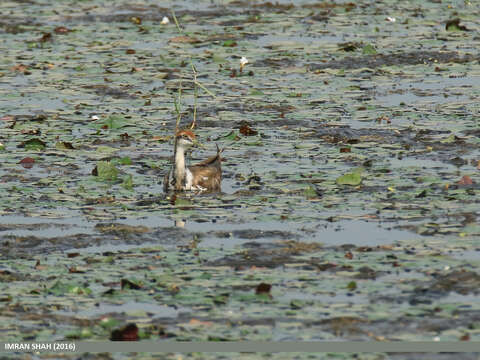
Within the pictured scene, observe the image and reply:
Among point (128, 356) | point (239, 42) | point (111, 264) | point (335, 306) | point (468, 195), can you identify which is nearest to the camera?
point (128, 356)

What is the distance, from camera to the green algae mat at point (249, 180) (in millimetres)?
10297

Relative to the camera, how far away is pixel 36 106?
64.1 feet

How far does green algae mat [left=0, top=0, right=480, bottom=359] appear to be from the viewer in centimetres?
1030

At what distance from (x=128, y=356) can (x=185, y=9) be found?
19.9 metres

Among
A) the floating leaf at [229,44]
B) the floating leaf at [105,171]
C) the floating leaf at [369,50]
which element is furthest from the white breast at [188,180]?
the floating leaf at [229,44]

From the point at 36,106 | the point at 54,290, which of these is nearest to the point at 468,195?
the point at 54,290

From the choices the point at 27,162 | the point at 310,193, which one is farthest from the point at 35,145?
the point at 310,193

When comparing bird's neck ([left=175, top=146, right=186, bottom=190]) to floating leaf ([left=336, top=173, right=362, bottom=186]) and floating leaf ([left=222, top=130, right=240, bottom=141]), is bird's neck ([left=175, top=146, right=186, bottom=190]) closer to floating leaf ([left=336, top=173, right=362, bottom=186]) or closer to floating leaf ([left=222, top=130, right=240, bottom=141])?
floating leaf ([left=336, top=173, right=362, bottom=186])

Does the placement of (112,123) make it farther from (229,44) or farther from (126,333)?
(126,333)

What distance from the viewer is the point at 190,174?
15023mm

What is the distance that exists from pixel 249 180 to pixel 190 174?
72cm

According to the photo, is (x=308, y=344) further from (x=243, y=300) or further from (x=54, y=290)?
(x=54, y=290)

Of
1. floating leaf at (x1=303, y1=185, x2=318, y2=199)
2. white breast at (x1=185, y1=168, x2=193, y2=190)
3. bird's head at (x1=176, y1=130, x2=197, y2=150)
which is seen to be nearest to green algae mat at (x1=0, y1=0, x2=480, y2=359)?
floating leaf at (x1=303, y1=185, x2=318, y2=199)

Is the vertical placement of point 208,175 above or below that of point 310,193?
below
